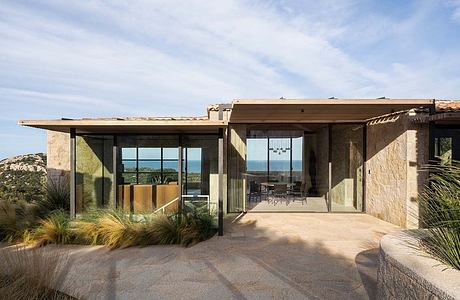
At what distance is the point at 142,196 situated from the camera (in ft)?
28.0

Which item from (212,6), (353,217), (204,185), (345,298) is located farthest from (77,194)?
(353,217)

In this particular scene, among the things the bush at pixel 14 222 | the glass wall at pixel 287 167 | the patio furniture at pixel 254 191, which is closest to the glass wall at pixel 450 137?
the glass wall at pixel 287 167

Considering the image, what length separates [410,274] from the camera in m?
2.69

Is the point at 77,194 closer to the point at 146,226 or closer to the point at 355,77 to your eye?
the point at 146,226

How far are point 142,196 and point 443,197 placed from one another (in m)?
7.04

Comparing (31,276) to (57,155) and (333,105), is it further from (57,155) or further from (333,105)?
(57,155)

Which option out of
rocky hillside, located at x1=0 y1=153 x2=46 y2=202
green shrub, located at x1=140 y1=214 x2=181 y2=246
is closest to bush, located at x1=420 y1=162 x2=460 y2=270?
green shrub, located at x1=140 y1=214 x2=181 y2=246

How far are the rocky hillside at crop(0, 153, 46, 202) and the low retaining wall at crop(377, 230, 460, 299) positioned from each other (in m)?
9.43

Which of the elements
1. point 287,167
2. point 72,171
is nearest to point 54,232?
point 72,171

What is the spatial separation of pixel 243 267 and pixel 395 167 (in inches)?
207

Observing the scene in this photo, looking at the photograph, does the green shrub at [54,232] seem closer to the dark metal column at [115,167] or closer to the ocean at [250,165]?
the dark metal column at [115,167]

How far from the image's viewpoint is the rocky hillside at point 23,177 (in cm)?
1024

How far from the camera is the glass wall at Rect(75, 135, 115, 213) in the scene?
8281mm

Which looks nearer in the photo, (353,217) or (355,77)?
(353,217)
